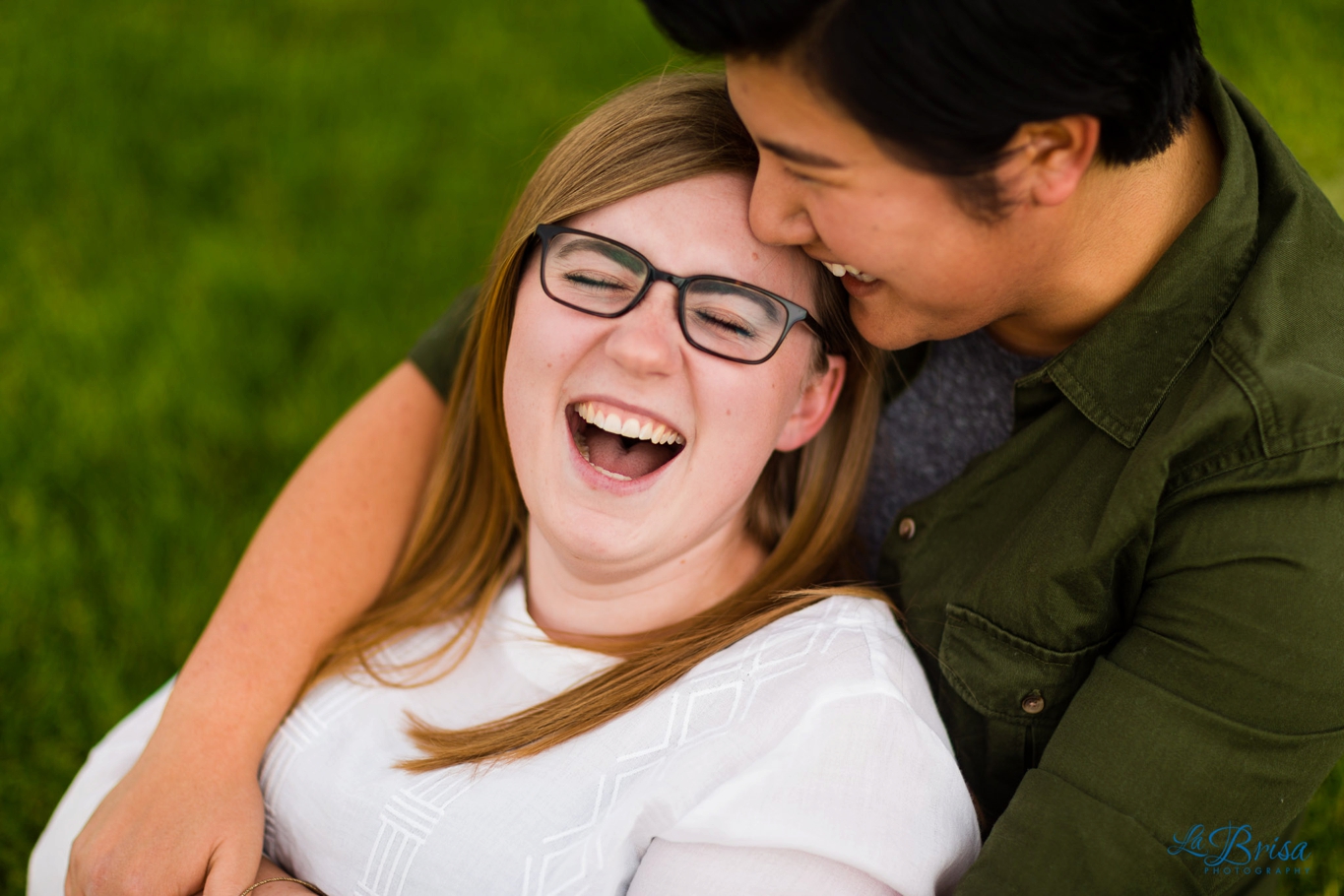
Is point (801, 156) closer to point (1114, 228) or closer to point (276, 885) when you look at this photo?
point (1114, 228)

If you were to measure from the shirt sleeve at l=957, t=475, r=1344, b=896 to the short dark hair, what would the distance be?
704mm

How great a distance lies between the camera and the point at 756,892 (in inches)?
66.9

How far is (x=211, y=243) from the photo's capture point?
15.4 feet

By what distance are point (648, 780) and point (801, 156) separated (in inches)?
43.2

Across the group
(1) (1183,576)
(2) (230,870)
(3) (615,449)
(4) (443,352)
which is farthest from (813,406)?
(2) (230,870)

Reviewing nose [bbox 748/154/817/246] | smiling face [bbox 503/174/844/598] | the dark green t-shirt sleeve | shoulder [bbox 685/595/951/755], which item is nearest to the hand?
smiling face [bbox 503/174/844/598]

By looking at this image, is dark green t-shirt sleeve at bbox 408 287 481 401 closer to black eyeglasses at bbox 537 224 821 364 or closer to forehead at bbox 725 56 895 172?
black eyeglasses at bbox 537 224 821 364

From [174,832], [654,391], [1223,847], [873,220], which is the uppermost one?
[873,220]

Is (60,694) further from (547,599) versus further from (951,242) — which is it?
(951,242)

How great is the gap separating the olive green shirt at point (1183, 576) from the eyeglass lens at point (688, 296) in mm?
584

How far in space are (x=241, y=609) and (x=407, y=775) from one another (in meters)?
0.68

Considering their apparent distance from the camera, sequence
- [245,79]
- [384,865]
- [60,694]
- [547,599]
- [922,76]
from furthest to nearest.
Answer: [245,79] → [60,694] → [547,599] → [384,865] → [922,76]

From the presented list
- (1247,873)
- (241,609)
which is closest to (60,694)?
(241,609)

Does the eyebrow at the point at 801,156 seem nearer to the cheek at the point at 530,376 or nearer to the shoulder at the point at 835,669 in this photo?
the cheek at the point at 530,376
